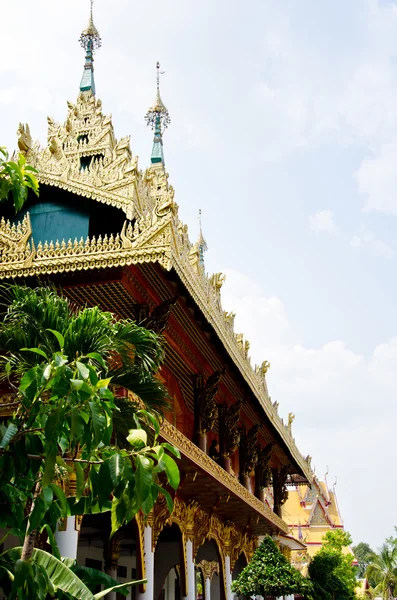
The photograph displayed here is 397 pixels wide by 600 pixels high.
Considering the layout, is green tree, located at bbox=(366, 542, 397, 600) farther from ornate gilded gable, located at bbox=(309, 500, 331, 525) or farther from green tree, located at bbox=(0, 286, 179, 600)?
green tree, located at bbox=(0, 286, 179, 600)

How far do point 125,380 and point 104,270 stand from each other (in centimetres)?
379

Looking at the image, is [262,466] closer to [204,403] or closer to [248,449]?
[248,449]

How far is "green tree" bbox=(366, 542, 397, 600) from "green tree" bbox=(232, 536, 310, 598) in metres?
37.4

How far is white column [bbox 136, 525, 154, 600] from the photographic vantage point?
38.8 ft

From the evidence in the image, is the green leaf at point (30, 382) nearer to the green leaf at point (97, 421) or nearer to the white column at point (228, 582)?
the green leaf at point (97, 421)

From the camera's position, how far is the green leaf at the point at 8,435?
5.37 metres

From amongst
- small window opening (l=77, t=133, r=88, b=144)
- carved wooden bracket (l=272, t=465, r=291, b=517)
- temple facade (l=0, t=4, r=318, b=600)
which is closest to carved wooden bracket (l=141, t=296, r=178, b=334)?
temple facade (l=0, t=4, r=318, b=600)

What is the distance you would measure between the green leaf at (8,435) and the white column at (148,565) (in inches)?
281

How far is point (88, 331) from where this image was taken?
6.95 m

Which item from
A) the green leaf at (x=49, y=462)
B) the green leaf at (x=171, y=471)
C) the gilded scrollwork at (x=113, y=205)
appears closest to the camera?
the green leaf at (x=171, y=471)

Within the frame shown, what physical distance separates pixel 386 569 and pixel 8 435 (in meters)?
50.6

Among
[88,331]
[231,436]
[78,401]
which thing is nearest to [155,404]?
[88,331]

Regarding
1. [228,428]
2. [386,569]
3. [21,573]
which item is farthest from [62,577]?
[386,569]

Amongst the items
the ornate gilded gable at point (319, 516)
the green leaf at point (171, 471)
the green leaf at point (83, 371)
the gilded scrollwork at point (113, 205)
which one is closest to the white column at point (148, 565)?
the gilded scrollwork at point (113, 205)
